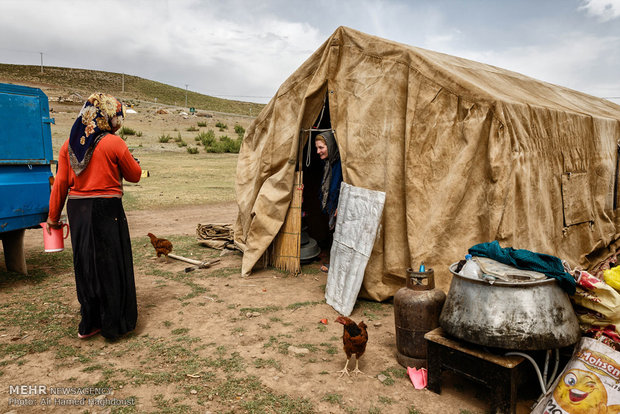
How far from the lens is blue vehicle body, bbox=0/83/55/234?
495 centimetres

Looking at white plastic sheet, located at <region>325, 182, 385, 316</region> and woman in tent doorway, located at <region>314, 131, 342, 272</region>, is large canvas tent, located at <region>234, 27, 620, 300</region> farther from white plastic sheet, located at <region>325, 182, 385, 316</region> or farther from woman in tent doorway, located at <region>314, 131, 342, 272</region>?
woman in tent doorway, located at <region>314, 131, 342, 272</region>

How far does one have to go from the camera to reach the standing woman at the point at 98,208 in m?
3.82

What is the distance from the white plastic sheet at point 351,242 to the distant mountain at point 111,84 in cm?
4519

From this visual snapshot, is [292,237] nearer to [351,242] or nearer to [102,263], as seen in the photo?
[351,242]

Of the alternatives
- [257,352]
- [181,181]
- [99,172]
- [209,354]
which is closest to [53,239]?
[99,172]

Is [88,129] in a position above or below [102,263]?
above

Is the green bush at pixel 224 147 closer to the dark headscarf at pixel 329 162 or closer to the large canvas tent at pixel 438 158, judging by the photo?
the large canvas tent at pixel 438 158

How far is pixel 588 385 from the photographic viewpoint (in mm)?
2738

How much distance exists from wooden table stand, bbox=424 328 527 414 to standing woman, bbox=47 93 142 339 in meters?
2.80

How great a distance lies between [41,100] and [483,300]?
5.46m

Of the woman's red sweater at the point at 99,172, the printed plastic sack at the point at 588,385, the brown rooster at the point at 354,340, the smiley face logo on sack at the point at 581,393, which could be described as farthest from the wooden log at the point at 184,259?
the smiley face logo on sack at the point at 581,393

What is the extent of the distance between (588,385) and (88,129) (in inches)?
Answer: 166

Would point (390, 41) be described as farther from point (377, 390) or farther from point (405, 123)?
point (377, 390)

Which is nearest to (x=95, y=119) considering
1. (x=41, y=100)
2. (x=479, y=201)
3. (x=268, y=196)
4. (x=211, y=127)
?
(x=41, y=100)
